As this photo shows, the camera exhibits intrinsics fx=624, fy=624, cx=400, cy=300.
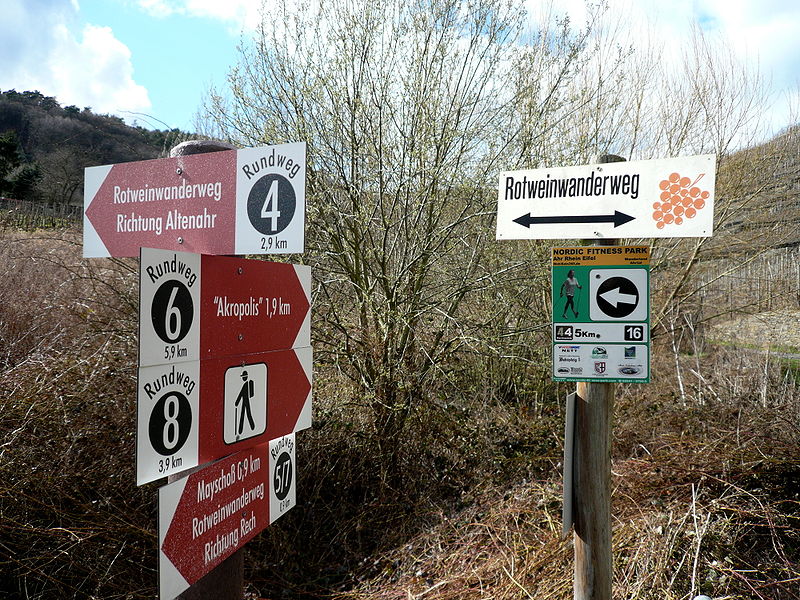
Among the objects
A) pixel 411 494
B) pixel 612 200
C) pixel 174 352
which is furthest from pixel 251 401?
pixel 411 494

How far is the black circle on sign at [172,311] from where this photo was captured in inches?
66.1

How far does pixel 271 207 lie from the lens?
2090mm

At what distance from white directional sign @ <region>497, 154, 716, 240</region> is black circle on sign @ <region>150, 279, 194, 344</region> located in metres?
1.67

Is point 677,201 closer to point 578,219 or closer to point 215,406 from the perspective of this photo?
point 578,219

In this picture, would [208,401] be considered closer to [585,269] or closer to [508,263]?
[585,269]

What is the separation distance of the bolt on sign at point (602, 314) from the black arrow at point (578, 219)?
122mm

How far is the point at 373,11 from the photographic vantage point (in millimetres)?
5801

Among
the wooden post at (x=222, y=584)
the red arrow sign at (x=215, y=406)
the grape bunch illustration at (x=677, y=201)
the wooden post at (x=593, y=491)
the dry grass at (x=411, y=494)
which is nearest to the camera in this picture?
the red arrow sign at (x=215, y=406)

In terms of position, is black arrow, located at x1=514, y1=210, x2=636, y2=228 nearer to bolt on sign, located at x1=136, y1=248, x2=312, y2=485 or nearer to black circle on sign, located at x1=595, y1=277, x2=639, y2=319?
black circle on sign, located at x1=595, y1=277, x2=639, y2=319

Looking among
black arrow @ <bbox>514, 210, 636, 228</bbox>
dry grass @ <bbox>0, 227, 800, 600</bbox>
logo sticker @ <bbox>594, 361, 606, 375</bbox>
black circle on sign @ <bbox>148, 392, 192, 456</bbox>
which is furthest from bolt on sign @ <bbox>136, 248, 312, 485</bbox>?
dry grass @ <bbox>0, 227, 800, 600</bbox>

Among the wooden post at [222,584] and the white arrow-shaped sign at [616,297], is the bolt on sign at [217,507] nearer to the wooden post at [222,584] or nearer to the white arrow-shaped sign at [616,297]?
the wooden post at [222,584]

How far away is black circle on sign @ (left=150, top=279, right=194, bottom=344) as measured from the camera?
168 centimetres

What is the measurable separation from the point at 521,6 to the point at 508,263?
8.18 ft

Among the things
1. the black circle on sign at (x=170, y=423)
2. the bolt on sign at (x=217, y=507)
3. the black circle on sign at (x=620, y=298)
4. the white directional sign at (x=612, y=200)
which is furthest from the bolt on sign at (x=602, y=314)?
the black circle on sign at (x=170, y=423)
